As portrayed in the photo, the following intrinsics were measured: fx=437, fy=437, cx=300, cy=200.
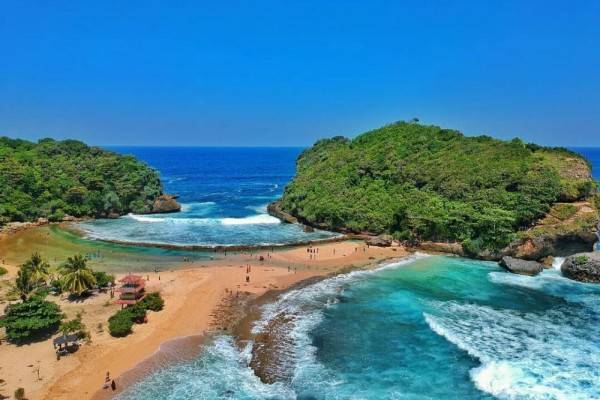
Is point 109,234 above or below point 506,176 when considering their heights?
below

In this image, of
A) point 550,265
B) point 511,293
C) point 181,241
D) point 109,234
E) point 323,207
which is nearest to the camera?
point 511,293

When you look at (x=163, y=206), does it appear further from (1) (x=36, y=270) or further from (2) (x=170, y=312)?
(2) (x=170, y=312)

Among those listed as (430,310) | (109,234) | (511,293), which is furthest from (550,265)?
(109,234)

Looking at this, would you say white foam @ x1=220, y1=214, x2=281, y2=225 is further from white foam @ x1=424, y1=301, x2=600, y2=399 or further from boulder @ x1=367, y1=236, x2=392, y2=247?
white foam @ x1=424, y1=301, x2=600, y2=399

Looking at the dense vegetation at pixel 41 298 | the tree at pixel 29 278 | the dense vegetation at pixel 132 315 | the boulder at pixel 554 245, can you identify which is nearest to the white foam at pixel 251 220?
the dense vegetation at pixel 41 298

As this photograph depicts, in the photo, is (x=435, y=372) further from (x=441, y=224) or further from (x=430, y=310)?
(x=441, y=224)

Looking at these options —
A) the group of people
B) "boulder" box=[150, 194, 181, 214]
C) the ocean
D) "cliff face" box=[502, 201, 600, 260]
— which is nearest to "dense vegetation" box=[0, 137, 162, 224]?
"boulder" box=[150, 194, 181, 214]
